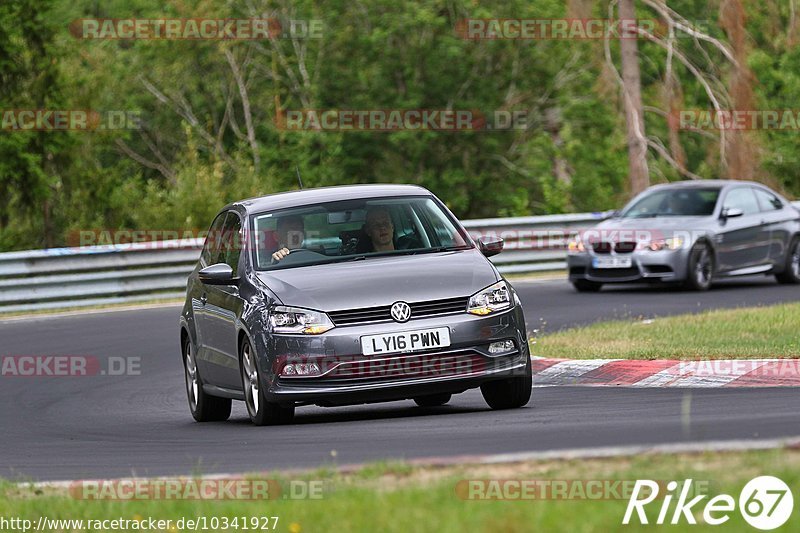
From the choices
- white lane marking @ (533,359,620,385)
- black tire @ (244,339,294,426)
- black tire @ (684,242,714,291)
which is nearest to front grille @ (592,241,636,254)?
black tire @ (684,242,714,291)

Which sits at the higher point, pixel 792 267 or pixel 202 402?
pixel 202 402

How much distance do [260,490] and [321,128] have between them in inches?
1562

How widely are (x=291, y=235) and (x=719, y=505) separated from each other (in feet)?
19.8

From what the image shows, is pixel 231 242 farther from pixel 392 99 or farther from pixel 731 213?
pixel 392 99

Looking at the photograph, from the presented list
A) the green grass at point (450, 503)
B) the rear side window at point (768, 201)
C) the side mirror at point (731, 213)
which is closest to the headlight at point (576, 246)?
the side mirror at point (731, 213)

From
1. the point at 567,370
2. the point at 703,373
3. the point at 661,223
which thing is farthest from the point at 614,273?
the point at 703,373

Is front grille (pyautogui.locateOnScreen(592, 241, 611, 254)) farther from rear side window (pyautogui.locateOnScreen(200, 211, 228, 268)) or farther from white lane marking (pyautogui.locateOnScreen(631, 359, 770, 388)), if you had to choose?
rear side window (pyautogui.locateOnScreen(200, 211, 228, 268))

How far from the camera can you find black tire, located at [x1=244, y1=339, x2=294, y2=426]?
35.8 ft

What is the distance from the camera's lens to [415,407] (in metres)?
12.4

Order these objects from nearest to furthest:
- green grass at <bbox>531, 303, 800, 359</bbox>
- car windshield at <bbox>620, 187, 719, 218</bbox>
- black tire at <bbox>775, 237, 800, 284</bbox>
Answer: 1. green grass at <bbox>531, 303, 800, 359</bbox>
2. car windshield at <bbox>620, 187, 719, 218</bbox>
3. black tire at <bbox>775, 237, 800, 284</bbox>

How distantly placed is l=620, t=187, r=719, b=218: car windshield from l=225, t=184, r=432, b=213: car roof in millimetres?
11498

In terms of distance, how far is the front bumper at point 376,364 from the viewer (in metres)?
10.5

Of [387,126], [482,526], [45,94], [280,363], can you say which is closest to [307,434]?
[280,363]

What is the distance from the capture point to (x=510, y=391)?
11.2 m
